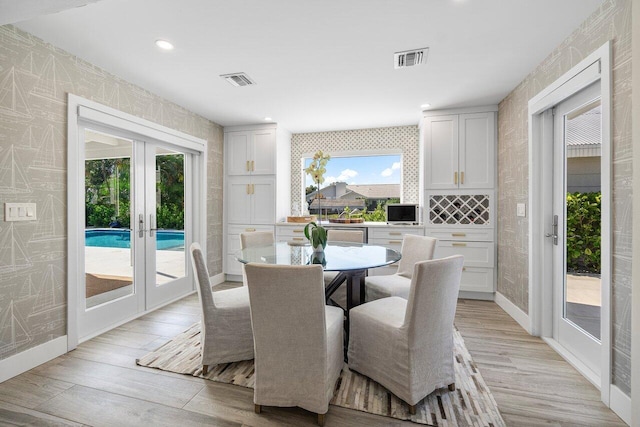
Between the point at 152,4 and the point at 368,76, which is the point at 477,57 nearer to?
the point at 368,76

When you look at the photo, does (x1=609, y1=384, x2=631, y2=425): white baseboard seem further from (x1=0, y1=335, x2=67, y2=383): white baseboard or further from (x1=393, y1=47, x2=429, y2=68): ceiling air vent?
(x1=0, y1=335, x2=67, y2=383): white baseboard

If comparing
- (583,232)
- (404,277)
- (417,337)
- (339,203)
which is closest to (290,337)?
(417,337)

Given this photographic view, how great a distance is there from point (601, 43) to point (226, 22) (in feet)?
7.75

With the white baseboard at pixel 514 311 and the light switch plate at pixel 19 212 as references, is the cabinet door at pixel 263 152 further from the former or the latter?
the white baseboard at pixel 514 311

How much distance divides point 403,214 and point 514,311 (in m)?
1.65

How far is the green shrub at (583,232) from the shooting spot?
2.13m

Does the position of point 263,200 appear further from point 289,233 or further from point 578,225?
point 578,225

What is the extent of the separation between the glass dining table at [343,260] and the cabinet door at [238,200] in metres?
1.91

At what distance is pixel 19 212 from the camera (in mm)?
2109

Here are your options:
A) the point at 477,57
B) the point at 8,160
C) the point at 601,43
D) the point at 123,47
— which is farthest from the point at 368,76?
the point at 8,160

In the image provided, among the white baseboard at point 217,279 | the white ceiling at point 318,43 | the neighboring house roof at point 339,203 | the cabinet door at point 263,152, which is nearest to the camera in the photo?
the white ceiling at point 318,43

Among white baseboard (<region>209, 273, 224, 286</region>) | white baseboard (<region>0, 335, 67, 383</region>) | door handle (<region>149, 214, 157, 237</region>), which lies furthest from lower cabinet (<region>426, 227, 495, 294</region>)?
white baseboard (<region>0, 335, 67, 383</region>)

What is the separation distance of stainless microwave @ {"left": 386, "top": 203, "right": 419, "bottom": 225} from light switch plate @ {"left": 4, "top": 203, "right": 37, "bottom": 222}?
11.8 feet

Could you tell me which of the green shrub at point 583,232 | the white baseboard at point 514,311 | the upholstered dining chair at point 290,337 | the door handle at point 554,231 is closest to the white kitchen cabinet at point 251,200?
A: the upholstered dining chair at point 290,337
